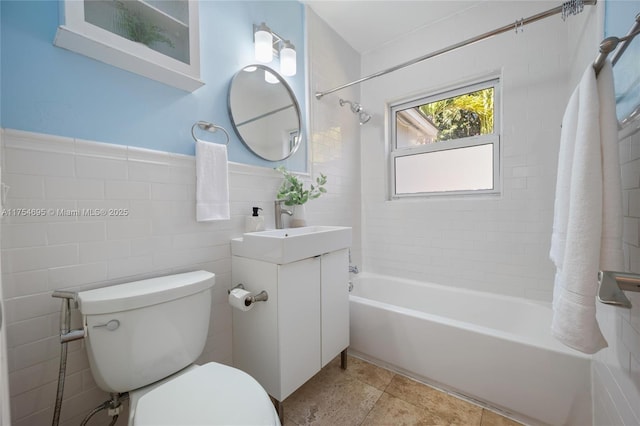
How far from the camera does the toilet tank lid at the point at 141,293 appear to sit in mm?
831

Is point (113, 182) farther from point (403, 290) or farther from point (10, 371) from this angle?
point (403, 290)

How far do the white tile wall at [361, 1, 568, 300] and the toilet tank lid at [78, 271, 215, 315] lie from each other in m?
1.79

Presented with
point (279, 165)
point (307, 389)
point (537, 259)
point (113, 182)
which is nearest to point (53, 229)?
point (113, 182)

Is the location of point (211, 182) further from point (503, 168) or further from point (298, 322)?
point (503, 168)

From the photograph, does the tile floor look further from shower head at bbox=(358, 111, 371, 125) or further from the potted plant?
shower head at bbox=(358, 111, 371, 125)

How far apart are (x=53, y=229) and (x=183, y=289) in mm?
486

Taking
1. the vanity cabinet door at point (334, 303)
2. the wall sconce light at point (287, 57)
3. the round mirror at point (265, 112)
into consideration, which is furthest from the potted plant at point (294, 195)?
the wall sconce light at point (287, 57)

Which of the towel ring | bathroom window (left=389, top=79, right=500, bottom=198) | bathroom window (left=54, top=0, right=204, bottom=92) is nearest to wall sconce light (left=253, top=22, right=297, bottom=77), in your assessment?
bathroom window (left=54, top=0, right=204, bottom=92)

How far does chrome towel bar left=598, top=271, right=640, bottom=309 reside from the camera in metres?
0.53

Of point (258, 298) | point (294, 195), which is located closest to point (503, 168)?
point (294, 195)

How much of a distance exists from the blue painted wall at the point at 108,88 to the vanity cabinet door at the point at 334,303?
0.78m

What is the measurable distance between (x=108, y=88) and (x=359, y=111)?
1.82 m

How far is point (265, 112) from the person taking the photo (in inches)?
65.2

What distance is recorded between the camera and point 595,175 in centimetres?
71
